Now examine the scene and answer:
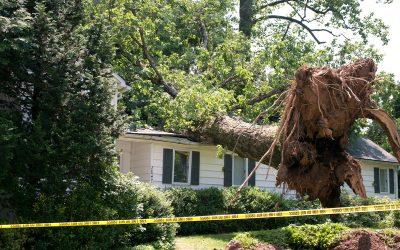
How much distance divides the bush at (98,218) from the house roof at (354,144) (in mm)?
5410

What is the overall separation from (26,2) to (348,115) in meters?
6.39

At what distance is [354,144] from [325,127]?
1687 centimetres

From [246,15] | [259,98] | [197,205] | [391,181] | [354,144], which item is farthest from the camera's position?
[391,181]

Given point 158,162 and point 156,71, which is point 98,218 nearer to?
point 158,162

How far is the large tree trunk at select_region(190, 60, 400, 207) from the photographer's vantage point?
25.7ft

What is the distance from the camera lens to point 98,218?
934 cm

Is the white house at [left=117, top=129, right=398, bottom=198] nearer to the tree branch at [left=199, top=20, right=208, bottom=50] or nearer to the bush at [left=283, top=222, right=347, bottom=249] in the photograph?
the tree branch at [left=199, top=20, right=208, bottom=50]

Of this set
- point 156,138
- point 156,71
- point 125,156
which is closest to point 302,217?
point 156,138

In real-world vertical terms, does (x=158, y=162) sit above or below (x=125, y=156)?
below

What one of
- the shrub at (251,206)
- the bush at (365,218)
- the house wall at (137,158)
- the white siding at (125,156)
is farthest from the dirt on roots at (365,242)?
the white siding at (125,156)

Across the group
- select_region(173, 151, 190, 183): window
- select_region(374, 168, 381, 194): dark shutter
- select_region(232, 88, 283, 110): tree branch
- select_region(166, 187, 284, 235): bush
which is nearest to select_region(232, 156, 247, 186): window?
select_region(173, 151, 190, 183): window

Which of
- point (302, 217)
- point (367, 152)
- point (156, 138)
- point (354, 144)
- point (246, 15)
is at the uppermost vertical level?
point (246, 15)

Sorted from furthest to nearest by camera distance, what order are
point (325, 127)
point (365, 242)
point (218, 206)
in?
point (218, 206), point (325, 127), point (365, 242)

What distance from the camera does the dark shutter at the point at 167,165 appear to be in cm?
1700
